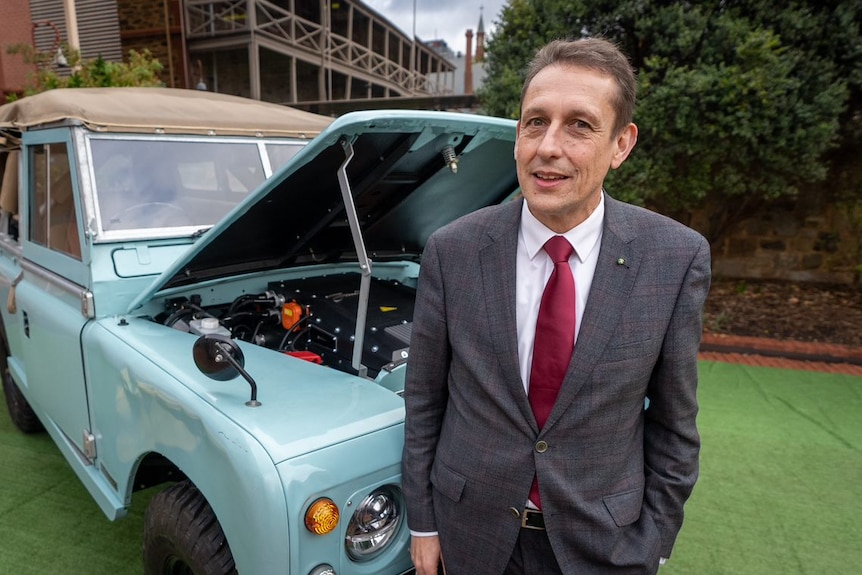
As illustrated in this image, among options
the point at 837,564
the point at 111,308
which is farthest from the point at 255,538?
the point at 837,564

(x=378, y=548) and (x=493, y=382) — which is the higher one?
(x=493, y=382)

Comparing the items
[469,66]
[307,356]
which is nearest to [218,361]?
[307,356]

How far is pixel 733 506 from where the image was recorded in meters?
3.01

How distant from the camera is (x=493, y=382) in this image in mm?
1287

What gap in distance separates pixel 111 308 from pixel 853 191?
7666mm

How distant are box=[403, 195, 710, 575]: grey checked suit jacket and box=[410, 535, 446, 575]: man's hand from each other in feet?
0.12

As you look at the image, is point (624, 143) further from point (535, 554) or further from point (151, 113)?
point (151, 113)

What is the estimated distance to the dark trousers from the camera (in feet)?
4.33

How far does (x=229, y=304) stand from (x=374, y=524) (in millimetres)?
1498

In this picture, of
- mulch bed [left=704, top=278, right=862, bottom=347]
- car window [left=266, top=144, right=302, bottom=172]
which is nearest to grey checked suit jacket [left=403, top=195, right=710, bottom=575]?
car window [left=266, top=144, right=302, bottom=172]

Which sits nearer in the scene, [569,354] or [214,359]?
[569,354]

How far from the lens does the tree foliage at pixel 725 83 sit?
5.12 m

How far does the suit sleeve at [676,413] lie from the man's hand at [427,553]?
0.55 meters

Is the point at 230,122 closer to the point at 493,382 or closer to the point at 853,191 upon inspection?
the point at 493,382
